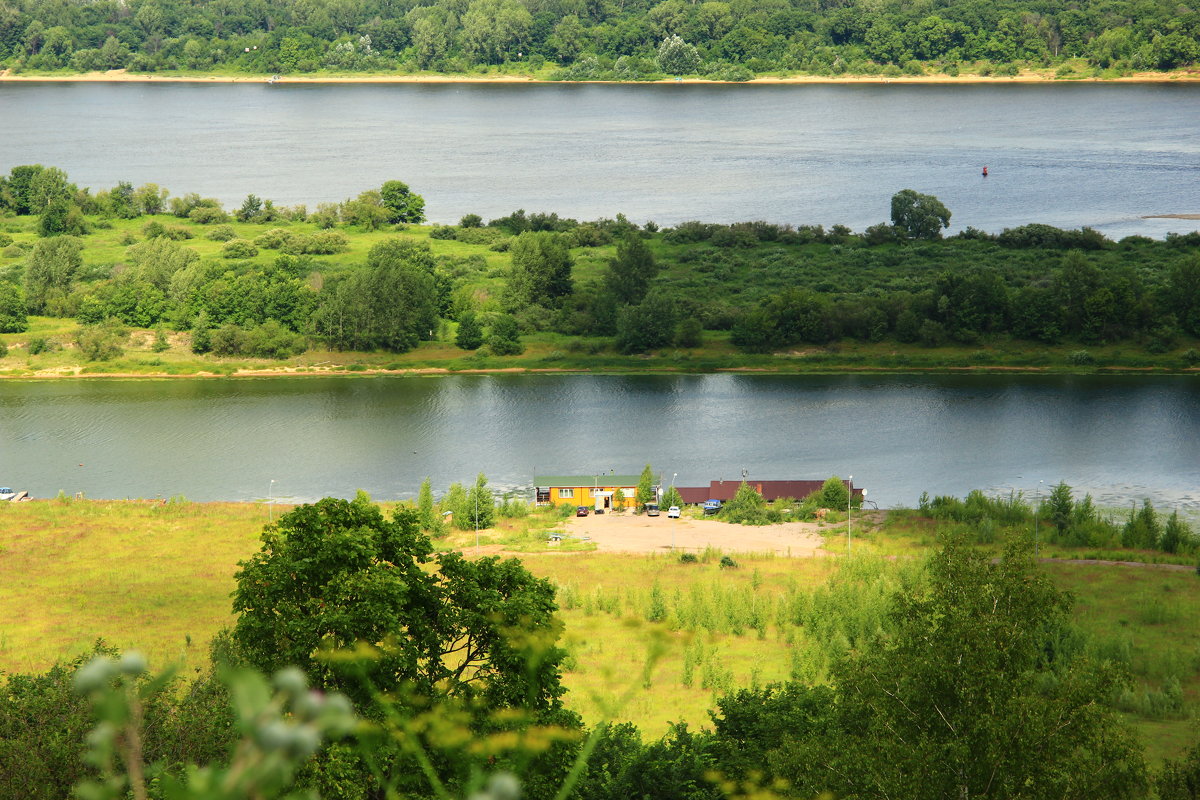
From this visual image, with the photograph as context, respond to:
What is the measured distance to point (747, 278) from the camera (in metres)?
65.2

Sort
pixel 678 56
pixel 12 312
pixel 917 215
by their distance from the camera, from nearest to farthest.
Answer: pixel 12 312, pixel 917 215, pixel 678 56

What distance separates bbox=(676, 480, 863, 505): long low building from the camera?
39.4m

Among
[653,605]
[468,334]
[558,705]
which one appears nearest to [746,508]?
[653,605]

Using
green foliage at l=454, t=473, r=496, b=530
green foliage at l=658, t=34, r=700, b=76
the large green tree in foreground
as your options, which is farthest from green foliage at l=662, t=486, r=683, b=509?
green foliage at l=658, t=34, r=700, b=76

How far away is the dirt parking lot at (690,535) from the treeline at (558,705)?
560 inches

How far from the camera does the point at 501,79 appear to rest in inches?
5792

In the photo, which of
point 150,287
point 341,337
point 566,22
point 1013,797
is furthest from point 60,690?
point 566,22

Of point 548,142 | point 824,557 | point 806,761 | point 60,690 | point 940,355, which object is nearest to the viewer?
point 806,761

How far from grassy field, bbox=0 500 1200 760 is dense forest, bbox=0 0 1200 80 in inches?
4384

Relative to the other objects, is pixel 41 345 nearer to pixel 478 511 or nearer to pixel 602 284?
pixel 602 284

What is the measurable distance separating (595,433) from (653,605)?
18.2 metres

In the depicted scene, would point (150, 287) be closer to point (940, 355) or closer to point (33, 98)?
point (940, 355)

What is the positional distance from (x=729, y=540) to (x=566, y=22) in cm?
12096

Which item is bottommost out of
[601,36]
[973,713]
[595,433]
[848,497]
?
[848,497]
